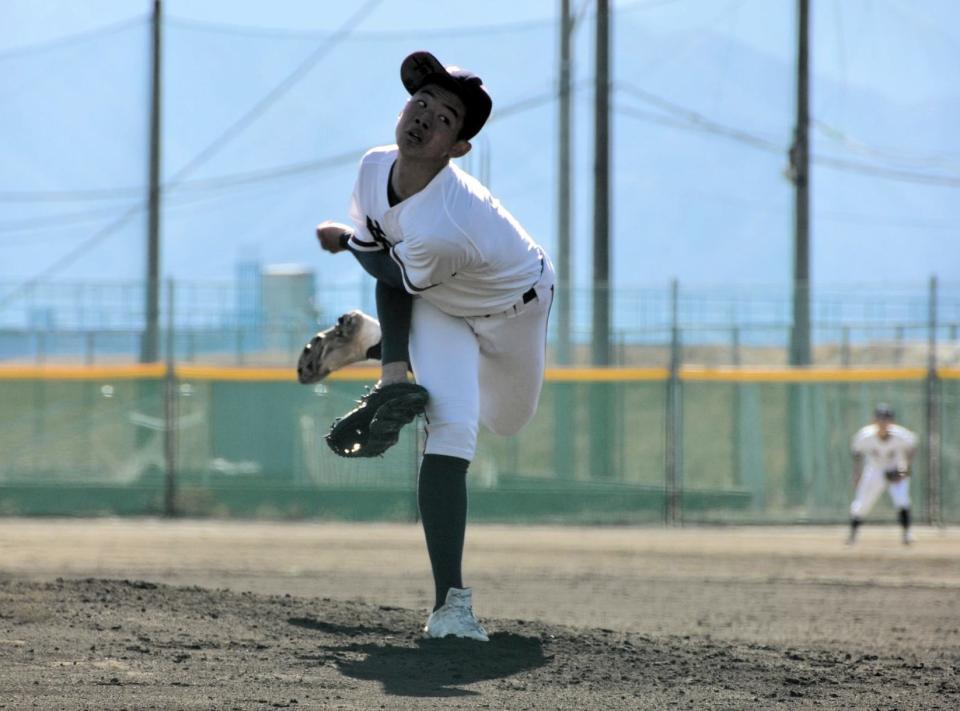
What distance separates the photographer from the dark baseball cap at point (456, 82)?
465 cm

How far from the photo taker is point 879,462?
13.6 meters

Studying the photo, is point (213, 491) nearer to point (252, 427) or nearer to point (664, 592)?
point (252, 427)

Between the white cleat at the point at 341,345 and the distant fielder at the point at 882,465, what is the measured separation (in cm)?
891

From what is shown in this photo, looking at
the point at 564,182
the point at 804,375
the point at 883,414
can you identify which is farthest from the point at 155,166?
the point at 883,414

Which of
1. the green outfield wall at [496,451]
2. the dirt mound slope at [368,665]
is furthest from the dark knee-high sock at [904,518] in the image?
the dirt mound slope at [368,665]

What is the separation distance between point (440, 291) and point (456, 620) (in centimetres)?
106

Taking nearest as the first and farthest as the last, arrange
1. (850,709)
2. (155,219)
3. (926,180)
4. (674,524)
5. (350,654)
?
(850,709)
(350,654)
(674,524)
(155,219)
(926,180)

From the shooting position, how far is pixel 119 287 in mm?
15680

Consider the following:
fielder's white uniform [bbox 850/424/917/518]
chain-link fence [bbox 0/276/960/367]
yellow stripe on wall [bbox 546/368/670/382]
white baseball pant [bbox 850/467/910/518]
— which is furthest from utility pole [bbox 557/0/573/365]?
white baseball pant [bbox 850/467/910/518]

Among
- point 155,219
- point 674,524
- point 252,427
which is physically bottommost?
point 674,524

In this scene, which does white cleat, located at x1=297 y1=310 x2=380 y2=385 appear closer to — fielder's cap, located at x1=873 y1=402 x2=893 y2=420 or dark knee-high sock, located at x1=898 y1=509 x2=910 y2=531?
dark knee-high sock, located at x1=898 y1=509 x2=910 y2=531

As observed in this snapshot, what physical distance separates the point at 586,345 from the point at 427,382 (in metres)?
10.4

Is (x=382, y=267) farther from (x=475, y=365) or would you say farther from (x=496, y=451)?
(x=496, y=451)

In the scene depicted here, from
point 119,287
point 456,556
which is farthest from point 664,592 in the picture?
point 119,287
